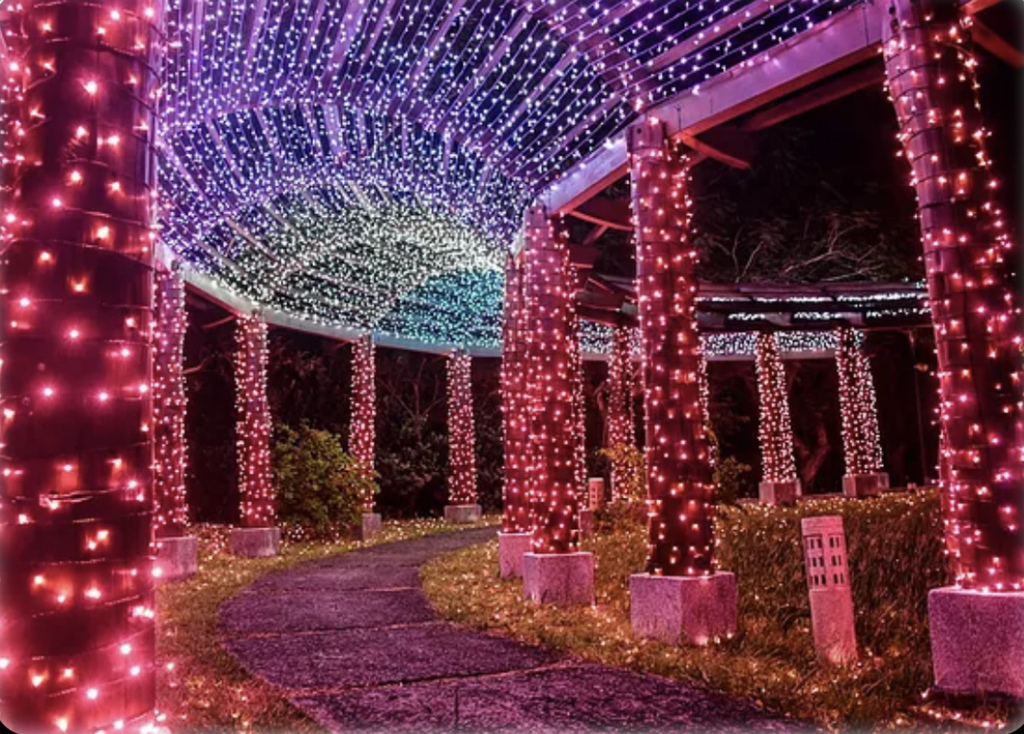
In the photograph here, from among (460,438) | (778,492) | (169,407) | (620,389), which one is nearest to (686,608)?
(169,407)

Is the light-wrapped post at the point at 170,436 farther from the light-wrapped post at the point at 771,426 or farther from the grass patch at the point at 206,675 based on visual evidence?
the light-wrapped post at the point at 771,426

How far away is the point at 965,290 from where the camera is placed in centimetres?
506

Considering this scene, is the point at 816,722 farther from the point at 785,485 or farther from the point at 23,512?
the point at 785,485

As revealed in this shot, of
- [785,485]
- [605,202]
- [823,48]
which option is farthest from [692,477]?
[785,485]

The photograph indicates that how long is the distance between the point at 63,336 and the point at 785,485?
1839 cm

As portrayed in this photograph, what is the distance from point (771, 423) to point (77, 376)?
1862cm

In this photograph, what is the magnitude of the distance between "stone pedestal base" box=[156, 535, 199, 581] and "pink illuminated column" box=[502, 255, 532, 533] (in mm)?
3813

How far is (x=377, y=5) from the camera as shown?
7.68m

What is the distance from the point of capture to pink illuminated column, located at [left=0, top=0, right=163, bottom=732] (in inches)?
103

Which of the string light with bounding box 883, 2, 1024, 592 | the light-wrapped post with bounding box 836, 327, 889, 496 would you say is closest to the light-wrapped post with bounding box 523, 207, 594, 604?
the string light with bounding box 883, 2, 1024, 592

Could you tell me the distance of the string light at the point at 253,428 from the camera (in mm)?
14430

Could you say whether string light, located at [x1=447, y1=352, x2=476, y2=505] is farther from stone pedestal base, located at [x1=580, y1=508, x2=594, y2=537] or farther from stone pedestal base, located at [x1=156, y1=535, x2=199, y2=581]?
stone pedestal base, located at [x1=156, y1=535, x2=199, y2=581]

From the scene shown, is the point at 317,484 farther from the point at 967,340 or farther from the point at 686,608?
the point at 967,340

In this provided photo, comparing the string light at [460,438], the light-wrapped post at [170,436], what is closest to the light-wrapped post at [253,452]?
the light-wrapped post at [170,436]
